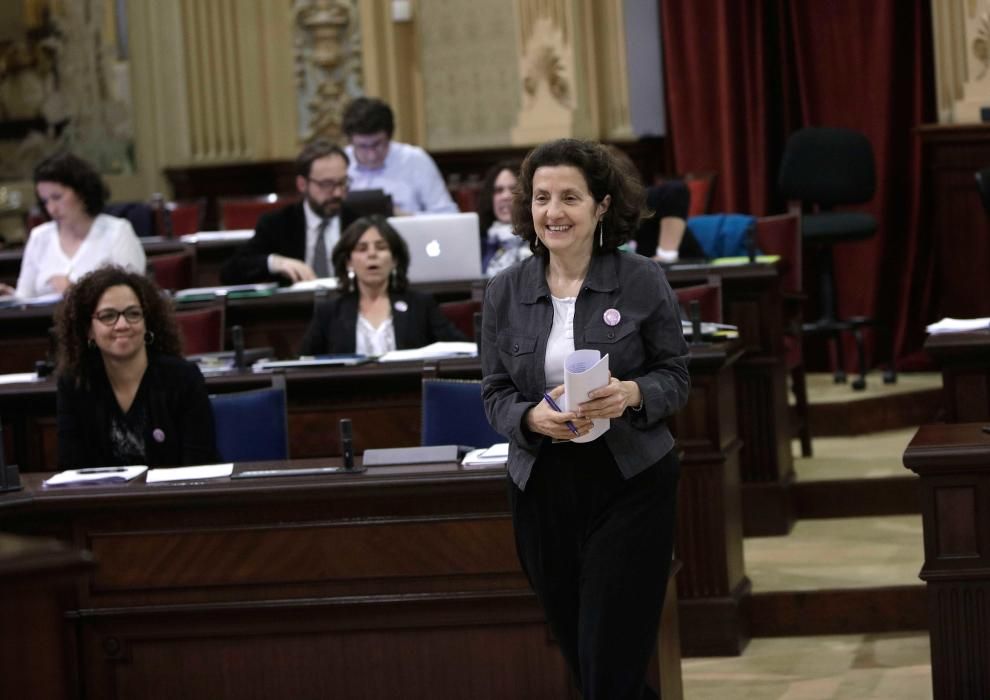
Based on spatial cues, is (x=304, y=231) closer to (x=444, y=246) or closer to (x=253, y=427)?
(x=444, y=246)

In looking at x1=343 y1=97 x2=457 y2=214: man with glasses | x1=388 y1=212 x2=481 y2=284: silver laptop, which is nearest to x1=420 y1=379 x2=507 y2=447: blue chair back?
x1=388 y1=212 x2=481 y2=284: silver laptop

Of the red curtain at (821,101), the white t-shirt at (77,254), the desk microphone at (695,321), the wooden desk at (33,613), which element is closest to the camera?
the wooden desk at (33,613)

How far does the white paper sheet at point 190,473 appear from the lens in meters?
3.98

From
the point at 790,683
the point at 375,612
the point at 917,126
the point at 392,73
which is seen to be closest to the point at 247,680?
the point at 375,612

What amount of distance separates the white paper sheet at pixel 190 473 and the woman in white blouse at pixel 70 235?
112 inches

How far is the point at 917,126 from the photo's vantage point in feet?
27.6

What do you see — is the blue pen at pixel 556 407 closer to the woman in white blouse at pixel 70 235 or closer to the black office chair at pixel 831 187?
the woman in white blouse at pixel 70 235

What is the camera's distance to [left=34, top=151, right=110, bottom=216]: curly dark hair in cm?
680

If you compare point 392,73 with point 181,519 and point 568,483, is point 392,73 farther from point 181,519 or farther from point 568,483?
point 568,483

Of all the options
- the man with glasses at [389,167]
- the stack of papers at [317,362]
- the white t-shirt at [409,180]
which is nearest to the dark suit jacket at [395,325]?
the stack of papers at [317,362]

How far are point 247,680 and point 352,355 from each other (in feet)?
5.45

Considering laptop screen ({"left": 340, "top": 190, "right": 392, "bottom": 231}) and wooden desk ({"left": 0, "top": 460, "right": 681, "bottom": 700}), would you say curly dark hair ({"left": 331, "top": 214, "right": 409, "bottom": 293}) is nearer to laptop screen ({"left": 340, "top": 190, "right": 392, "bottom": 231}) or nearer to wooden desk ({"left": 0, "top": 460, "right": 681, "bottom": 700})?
laptop screen ({"left": 340, "top": 190, "right": 392, "bottom": 231})

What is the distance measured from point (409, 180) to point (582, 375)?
17.5ft

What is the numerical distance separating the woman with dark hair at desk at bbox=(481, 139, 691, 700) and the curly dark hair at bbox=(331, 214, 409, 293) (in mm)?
2529
